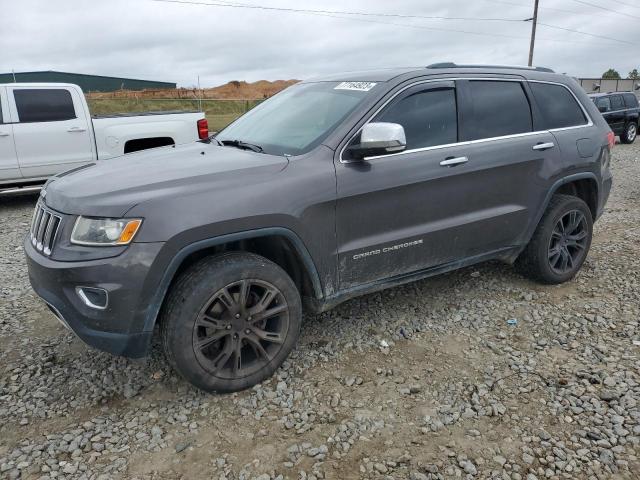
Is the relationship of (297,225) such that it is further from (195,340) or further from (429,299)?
(429,299)

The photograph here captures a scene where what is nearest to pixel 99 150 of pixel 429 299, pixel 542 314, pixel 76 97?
pixel 76 97

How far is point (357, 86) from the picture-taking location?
139 inches

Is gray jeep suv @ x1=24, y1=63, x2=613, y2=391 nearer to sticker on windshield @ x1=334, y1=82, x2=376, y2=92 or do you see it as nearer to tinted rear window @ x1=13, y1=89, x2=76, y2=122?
sticker on windshield @ x1=334, y1=82, x2=376, y2=92

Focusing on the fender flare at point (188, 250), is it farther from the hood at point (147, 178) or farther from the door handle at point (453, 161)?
the door handle at point (453, 161)

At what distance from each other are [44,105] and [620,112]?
1678 cm

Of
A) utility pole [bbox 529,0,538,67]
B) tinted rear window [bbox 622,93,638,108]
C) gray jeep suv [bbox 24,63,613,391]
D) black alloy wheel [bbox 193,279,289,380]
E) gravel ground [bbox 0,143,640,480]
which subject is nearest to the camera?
gravel ground [bbox 0,143,640,480]

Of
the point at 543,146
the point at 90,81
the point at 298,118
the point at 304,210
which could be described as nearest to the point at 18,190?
the point at 298,118

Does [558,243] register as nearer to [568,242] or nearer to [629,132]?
[568,242]

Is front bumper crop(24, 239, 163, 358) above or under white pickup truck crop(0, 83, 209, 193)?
under

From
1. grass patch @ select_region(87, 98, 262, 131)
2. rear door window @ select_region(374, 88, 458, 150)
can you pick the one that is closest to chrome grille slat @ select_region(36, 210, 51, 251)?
rear door window @ select_region(374, 88, 458, 150)

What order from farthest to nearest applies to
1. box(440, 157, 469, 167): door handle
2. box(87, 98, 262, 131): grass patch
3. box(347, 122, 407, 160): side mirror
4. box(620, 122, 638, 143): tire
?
box(87, 98, 262, 131): grass patch, box(620, 122, 638, 143): tire, box(440, 157, 469, 167): door handle, box(347, 122, 407, 160): side mirror

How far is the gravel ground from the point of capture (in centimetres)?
Result: 247

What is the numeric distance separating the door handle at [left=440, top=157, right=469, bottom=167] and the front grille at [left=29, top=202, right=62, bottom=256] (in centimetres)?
242

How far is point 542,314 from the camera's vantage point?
3.96 m
